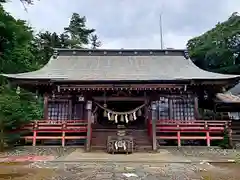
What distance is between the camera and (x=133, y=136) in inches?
437

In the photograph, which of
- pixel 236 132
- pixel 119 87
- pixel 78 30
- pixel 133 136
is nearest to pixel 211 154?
pixel 133 136

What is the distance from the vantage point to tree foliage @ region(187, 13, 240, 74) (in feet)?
92.8

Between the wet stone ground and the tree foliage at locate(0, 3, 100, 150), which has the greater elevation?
the tree foliage at locate(0, 3, 100, 150)

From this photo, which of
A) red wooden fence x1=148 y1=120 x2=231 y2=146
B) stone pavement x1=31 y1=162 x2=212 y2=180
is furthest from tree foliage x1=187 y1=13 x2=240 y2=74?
stone pavement x1=31 y1=162 x2=212 y2=180

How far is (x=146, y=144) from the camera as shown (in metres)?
10.5

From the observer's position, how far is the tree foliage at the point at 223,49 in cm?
2830

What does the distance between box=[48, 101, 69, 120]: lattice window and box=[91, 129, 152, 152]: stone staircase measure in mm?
2066

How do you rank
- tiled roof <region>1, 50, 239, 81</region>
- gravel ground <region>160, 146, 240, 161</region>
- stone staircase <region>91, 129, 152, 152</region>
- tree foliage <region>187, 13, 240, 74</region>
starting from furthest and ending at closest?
tree foliage <region>187, 13, 240, 74</region> < tiled roof <region>1, 50, 239, 81</region> < stone staircase <region>91, 129, 152, 152</region> < gravel ground <region>160, 146, 240, 161</region>

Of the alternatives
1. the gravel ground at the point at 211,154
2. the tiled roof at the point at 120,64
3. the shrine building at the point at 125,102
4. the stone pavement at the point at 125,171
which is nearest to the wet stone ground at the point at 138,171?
the stone pavement at the point at 125,171

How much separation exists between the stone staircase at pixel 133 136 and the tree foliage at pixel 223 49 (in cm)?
2045

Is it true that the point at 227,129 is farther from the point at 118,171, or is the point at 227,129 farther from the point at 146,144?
the point at 118,171

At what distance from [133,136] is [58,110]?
4.19 metres

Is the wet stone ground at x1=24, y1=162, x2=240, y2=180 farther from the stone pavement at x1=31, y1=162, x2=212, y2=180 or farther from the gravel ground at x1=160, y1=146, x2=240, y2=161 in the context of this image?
the gravel ground at x1=160, y1=146, x2=240, y2=161

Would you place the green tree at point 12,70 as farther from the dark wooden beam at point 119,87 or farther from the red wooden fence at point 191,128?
the red wooden fence at point 191,128
